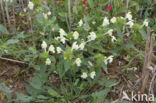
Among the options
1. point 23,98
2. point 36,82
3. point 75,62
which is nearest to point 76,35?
point 75,62

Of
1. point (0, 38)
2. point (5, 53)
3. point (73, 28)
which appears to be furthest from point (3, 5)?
point (73, 28)

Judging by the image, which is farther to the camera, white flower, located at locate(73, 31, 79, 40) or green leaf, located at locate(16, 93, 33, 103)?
white flower, located at locate(73, 31, 79, 40)

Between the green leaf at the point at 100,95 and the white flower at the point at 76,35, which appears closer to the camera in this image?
the green leaf at the point at 100,95

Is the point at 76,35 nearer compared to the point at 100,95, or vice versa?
the point at 100,95

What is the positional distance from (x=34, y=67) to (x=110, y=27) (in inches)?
25.1

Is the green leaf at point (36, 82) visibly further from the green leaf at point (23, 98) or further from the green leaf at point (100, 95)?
the green leaf at point (100, 95)

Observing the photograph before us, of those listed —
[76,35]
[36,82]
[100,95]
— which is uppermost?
[76,35]

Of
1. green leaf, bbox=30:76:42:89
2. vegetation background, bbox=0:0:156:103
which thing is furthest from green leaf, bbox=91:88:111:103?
green leaf, bbox=30:76:42:89

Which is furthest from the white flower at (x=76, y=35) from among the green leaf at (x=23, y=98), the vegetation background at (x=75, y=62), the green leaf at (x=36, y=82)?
the green leaf at (x=23, y=98)

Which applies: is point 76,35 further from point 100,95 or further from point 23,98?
point 23,98

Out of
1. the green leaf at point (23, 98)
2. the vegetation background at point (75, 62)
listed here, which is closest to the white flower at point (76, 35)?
the vegetation background at point (75, 62)

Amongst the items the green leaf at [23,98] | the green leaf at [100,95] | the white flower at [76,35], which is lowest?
the green leaf at [100,95]

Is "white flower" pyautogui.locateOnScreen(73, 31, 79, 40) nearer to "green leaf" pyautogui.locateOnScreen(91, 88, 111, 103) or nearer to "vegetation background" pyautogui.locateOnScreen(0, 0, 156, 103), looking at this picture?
"vegetation background" pyautogui.locateOnScreen(0, 0, 156, 103)

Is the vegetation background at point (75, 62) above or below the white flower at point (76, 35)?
below
